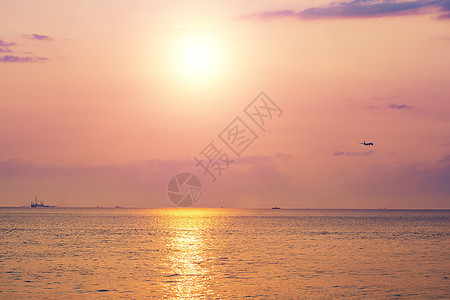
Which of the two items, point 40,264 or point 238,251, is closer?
point 40,264

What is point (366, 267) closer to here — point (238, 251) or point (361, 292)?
point (361, 292)

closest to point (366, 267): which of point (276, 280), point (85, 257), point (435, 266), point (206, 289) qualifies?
point (435, 266)

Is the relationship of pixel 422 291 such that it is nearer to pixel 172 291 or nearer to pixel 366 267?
pixel 366 267

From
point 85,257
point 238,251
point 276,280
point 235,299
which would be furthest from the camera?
point 238,251

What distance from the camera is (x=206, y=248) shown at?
303ft

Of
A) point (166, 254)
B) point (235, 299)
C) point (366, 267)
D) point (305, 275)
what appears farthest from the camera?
point (166, 254)

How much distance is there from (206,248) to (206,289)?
42976 millimetres

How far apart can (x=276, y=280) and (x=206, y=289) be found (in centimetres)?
942

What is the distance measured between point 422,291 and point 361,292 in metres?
5.90

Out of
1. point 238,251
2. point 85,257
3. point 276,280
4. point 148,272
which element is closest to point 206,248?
point 238,251

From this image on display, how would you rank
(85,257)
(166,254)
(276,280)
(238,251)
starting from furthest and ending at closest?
(238,251)
(166,254)
(85,257)
(276,280)

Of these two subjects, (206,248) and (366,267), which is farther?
(206,248)

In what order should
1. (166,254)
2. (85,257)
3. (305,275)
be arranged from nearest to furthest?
(305,275) < (85,257) < (166,254)

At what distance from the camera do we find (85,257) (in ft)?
249
